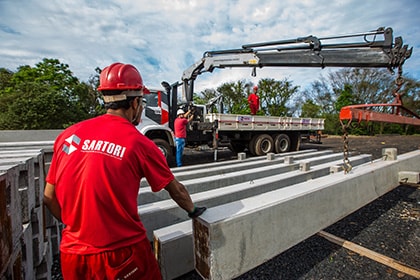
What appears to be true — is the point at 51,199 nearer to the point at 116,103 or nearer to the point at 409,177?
the point at 116,103

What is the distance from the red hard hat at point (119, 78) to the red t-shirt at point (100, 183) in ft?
0.92

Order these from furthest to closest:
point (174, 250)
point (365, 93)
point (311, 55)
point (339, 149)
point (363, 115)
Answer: point (365, 93) → point (339, 149) → point (311, 55) → point (363, 115) → point (174, 250)

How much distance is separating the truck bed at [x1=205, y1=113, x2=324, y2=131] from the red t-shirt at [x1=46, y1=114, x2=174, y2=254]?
20.5ft

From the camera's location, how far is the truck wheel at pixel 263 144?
8336 millimetres

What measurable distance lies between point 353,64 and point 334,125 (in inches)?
909

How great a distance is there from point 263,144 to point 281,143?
1.15m

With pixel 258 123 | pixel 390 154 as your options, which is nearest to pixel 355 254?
pixel 390 154

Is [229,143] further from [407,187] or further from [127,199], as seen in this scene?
[127,199]

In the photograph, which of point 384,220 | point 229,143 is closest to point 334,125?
point 229,143

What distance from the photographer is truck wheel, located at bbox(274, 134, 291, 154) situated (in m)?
8.93

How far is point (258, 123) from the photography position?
8289mm

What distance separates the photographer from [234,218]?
1.43 metres

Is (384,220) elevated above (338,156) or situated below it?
below

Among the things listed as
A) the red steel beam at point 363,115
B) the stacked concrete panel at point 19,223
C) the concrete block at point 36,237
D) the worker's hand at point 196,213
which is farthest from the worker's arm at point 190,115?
the worker's hand at point 196,213
